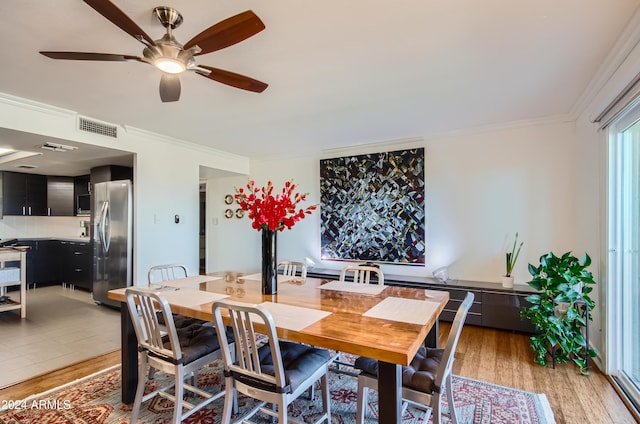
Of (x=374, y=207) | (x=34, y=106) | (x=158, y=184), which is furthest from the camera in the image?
(x=374, y=207)

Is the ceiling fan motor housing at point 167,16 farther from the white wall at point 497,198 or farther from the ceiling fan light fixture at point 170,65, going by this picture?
the white wall at point 497,198

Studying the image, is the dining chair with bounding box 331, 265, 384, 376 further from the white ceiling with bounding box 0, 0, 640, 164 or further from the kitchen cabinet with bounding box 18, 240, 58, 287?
the kitchen cabinet with bounding box 18, 240, 58, 287

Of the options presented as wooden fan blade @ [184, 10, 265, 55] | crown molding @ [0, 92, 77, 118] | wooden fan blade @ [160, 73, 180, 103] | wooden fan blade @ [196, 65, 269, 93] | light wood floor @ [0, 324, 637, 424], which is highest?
crown molding @ [0, 92, 77, 118]

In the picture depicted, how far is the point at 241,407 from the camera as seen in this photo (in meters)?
2.15

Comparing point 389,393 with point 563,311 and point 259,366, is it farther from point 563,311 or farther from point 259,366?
point 563,311

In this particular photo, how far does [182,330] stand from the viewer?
2.20 m

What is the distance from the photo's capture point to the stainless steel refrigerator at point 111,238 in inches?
163

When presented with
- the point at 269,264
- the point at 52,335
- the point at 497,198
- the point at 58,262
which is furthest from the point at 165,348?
the point at 58,262

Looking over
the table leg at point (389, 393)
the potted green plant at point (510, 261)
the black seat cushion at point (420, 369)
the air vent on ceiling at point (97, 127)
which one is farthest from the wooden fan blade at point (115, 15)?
the potted green plant at point (510, 261)

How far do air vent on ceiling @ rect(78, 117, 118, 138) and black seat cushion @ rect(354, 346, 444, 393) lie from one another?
362 centimetres

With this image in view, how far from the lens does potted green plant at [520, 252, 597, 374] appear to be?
8.49 ft

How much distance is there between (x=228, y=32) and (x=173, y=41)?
0.37 m

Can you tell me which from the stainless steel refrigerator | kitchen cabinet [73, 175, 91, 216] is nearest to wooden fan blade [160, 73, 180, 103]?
the stainless steel refrigerator

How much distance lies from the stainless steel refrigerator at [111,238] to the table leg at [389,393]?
12.6 ft
